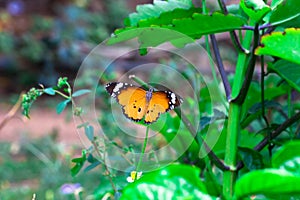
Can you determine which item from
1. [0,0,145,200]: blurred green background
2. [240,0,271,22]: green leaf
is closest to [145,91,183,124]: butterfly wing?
[240,0,271,22]: green leaf

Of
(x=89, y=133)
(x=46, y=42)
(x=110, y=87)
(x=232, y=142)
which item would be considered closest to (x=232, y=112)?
(x=232, y=142)

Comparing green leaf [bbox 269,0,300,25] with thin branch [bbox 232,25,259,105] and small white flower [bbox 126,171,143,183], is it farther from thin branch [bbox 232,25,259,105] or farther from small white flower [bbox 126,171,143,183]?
small white flower [bbox 126,171,143,183]

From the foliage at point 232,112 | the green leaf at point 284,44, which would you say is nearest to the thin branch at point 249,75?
the foliage at point 232,112

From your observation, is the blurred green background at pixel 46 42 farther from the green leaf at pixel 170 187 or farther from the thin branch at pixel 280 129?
the green leaf at pixel 170 187

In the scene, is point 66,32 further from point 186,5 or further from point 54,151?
point 186,5

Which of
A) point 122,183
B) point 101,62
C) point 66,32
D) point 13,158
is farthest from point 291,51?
point 66,32
